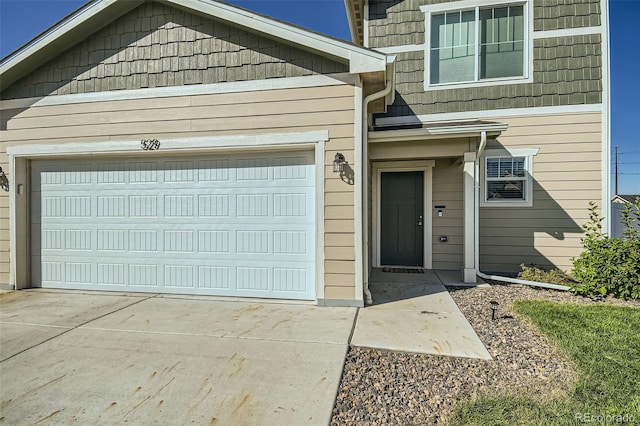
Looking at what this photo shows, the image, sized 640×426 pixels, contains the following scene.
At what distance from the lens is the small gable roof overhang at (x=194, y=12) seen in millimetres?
4223

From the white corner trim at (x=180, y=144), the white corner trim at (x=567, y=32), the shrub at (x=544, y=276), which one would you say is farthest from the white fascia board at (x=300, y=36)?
the shrub at (x=544, y=276)

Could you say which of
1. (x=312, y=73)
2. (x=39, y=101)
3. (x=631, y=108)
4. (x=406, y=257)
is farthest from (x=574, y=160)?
(x=631, y=108)

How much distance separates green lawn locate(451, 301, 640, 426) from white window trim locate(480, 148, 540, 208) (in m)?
2.89

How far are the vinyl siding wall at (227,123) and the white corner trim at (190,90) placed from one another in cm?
6

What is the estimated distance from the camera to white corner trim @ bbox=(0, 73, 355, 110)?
4504 millimetres

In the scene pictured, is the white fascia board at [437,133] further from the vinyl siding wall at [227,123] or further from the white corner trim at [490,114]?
the vinyl siding wall at [227,123]

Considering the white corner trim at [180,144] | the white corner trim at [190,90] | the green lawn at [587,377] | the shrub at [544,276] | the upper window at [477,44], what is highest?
the upper window at [477,44]

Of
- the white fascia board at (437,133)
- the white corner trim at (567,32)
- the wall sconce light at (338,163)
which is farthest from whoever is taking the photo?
the white corner trim at (567,32)

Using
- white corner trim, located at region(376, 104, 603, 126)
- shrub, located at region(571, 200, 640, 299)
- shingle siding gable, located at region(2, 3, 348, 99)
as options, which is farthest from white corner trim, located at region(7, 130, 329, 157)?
shrub, located at region(571, 200, 640, 299)

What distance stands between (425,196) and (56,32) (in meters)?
7.01

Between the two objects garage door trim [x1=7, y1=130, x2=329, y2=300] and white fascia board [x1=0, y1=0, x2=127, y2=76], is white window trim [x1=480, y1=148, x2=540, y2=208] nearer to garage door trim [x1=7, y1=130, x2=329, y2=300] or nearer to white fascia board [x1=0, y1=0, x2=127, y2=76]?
garage door trim [x1=7, y1=130, x2=329, y2=300]

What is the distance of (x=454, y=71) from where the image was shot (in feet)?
22.2

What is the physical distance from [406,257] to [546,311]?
3.27 m

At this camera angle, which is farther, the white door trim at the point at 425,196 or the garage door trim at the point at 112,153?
the white door trim at the point at 425,196
